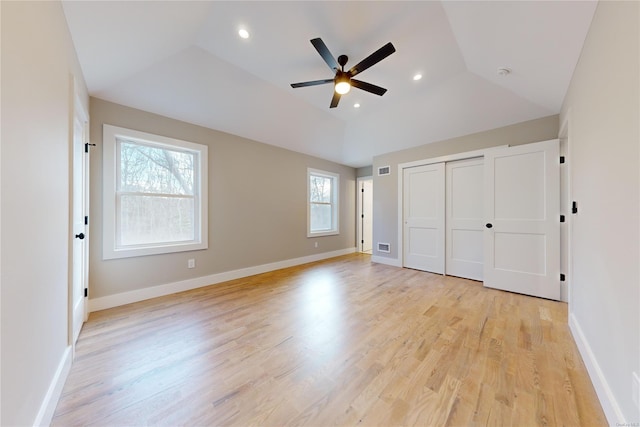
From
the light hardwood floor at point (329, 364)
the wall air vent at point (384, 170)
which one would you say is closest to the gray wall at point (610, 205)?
the light hardwood floor at point (329, 364)

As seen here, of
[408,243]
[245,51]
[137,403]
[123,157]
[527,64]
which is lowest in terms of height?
[137,403]

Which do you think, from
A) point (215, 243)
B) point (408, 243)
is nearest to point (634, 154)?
point (408, 243)

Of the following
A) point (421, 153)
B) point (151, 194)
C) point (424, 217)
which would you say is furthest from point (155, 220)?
point (421, 153)

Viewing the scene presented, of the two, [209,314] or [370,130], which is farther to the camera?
[370,130]

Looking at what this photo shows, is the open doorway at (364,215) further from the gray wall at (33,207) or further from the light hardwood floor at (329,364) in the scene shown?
the gray wall at (33,207)

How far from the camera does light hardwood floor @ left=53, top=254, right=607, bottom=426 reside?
128cm

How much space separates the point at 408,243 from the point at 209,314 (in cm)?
364

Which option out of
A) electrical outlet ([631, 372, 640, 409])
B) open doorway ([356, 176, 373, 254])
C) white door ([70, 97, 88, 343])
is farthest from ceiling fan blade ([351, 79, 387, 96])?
open doorway ([356, 176, 373, 254])

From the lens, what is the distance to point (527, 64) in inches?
90.3

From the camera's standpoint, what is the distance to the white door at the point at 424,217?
13.5 ft

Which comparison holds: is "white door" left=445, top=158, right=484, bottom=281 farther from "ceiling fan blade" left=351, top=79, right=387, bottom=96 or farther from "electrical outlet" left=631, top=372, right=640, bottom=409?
"electrical outlet" left=631, top=372, right=640, bottom=409

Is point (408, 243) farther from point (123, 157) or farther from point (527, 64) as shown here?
point (123, 157)

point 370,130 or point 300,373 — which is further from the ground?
point 370,130

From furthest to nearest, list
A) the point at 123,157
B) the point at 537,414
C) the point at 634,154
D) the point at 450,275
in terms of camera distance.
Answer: the point at 450,275 < the point at 123,157 < the point at 537,414 < the point at 634,154
